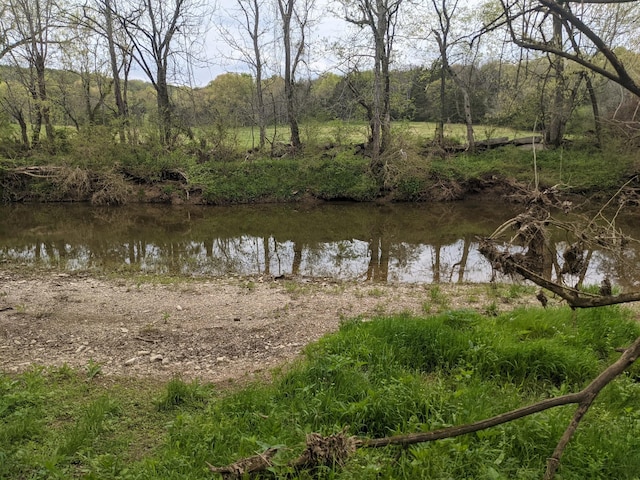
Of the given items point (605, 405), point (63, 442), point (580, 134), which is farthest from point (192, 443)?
point (580, 134)

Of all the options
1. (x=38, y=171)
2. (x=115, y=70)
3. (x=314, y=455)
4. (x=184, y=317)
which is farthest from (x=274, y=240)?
(x=115, y=70)

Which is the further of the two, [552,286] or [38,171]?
[38,171]

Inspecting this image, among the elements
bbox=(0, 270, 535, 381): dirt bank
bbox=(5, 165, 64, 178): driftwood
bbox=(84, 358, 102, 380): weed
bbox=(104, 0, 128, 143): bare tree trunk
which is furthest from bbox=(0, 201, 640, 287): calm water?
bbox=(84, 358, 102, 380): weed

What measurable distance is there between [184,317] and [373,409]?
15.5 ft

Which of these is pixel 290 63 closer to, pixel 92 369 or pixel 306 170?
pixel 306 170

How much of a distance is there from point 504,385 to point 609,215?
1732 cm

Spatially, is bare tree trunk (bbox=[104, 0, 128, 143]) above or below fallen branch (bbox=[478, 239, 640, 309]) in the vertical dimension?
above

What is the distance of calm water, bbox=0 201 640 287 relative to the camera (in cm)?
1197

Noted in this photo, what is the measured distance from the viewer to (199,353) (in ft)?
19.8

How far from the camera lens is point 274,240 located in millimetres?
15695

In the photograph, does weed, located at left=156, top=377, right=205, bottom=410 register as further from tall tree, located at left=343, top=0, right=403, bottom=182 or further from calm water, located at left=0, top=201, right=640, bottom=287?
tall tree, located at left=343, top=0, right=403, bottom=182

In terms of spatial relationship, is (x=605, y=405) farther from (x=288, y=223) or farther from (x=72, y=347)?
(x=288, y=223)

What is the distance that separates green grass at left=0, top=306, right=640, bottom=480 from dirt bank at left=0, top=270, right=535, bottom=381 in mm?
774

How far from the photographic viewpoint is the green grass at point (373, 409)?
3.06 metres
